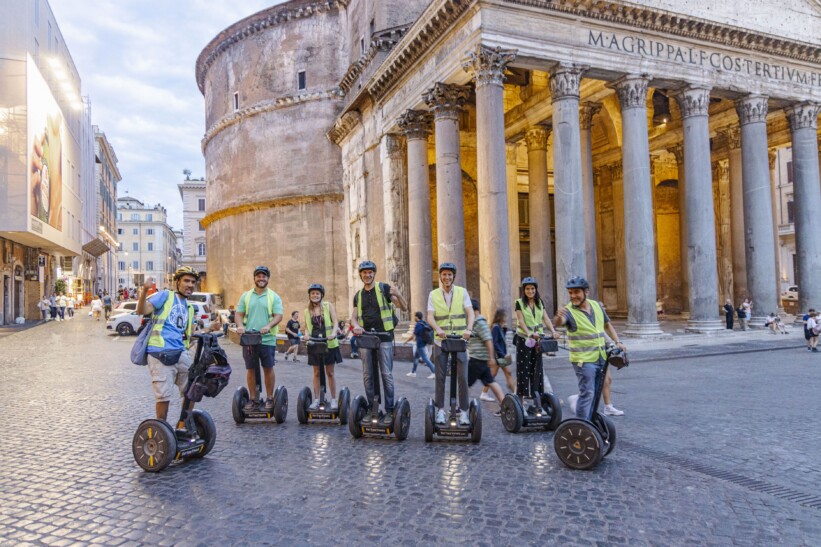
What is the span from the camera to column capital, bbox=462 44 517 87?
13.4m

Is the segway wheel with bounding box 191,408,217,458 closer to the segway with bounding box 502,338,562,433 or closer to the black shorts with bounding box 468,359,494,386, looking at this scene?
the black shorts with bounding box 468,359,494,386

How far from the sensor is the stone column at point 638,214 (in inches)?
586

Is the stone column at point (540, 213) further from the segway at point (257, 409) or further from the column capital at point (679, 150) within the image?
the segway at point (257, 409)

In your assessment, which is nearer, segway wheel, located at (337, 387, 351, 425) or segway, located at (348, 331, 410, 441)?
segway, located at (348, 331, 410, 441)

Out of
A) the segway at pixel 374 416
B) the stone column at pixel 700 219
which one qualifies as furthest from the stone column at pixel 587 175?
the segway at pixel 374 416

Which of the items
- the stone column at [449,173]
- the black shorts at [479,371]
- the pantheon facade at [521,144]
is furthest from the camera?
the stone column at [449,173]

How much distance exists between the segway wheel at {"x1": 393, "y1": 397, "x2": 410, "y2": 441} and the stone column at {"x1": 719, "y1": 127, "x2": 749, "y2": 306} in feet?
59.5

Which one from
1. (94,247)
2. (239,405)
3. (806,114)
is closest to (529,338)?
(239,405)

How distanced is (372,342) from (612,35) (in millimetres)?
12444

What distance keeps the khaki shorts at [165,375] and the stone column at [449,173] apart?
1040cm

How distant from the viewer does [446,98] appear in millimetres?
15414

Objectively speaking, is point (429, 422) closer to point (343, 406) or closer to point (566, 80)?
point (343, 406)

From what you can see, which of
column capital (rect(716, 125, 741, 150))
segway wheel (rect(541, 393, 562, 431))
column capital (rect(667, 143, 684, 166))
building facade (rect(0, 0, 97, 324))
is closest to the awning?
building facade (rect(0, 0, 97, 324))

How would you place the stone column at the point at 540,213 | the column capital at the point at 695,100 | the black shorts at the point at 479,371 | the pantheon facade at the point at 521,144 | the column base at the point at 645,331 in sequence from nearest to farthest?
1. the black shorts at the point at 479,371
2. the pantheon facade at the point at 521,144
3. the column base at the point at 645,331
4. the column capital at the point at 695,100
5. the stone column at the point at 540,213
